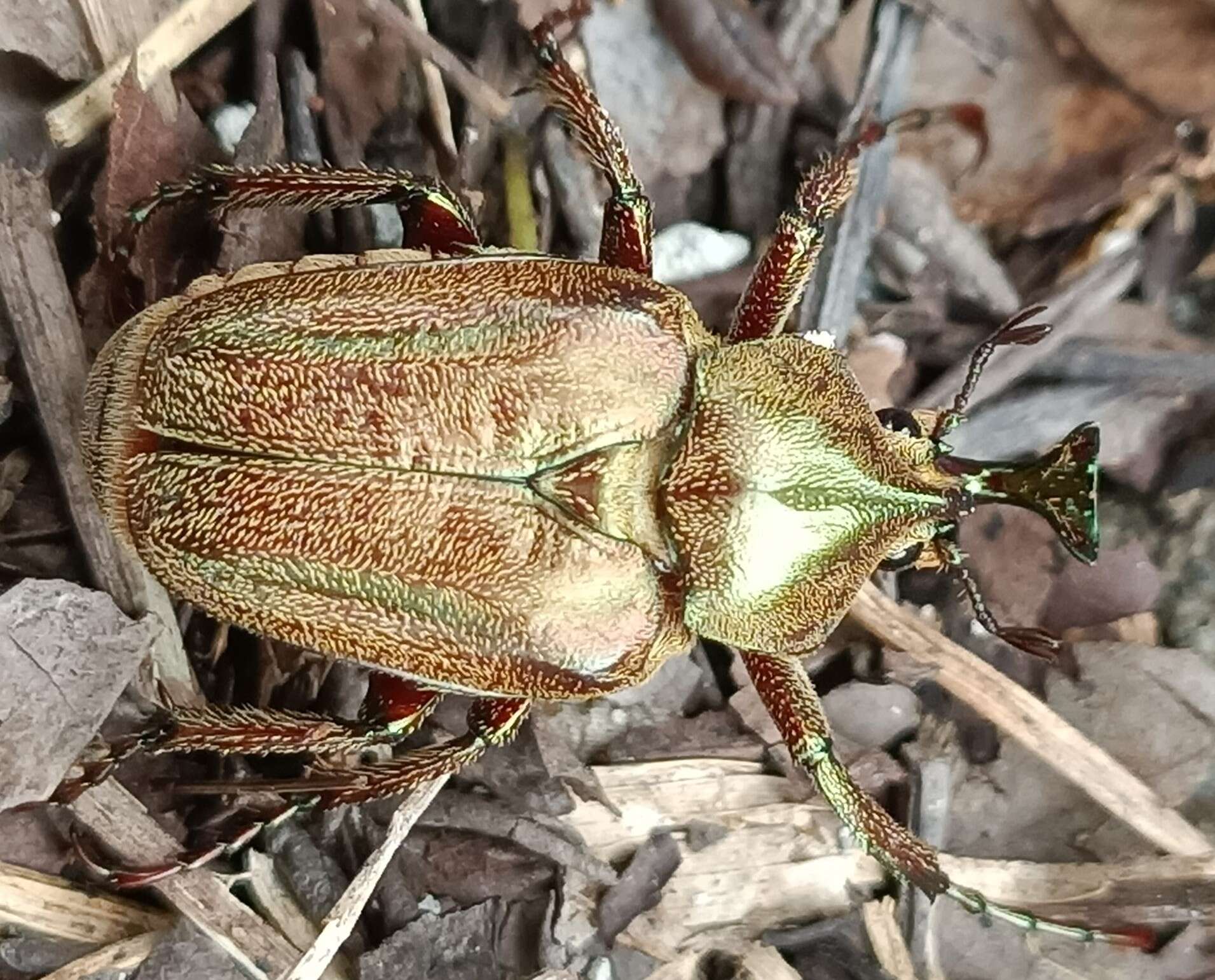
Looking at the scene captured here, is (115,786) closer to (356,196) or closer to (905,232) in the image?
(356,196)

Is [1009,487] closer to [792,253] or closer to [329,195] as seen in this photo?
[792,253]

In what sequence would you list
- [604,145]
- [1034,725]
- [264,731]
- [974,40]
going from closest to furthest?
1. [264,731]
2. [604,145]
3. [1034,725]
4. [974,40]

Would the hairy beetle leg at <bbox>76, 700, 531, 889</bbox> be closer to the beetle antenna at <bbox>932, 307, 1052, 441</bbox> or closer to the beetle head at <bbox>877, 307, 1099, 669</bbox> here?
the beetle head at <bbox>877, 307, 1099, 669</bbox>

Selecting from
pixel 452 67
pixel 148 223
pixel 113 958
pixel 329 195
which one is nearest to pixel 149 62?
pixel 148 223

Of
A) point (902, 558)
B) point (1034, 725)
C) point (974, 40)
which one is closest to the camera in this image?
point (902, 558)

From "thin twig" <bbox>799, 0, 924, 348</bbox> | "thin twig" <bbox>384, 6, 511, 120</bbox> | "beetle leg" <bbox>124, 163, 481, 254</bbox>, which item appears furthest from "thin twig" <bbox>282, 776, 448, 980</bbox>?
"thin twig" <bbox>384, 6, 511, 120</bbox>

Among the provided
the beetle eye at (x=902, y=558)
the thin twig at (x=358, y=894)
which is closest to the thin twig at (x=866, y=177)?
the beetle eye at (x=902, y=558)
